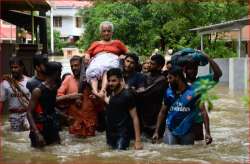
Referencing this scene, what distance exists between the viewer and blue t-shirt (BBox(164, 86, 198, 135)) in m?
7.55

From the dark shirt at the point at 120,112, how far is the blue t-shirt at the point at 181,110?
54cm

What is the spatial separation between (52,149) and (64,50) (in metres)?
50.3

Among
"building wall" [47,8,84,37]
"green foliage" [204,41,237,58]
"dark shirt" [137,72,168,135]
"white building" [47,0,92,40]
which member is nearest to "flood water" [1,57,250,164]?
"dark shirt" [137,72,168,135]

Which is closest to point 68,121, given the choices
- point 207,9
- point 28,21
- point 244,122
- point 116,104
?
point 116,104

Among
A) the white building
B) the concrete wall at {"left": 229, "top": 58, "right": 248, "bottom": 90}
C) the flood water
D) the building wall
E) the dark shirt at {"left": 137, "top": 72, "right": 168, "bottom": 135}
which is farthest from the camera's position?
the building wall

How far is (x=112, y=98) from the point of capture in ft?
25.0

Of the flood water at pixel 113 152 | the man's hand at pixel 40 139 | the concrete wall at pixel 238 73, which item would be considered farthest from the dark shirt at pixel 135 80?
the concrete wall at pixel 238 73

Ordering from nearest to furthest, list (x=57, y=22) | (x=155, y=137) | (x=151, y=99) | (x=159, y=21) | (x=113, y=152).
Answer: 1. (x=113, y=152)
2. (x=155, y=137)
3. (x=151, y=99)
4. (x=159, y=21)
5. (x=57, y=22)

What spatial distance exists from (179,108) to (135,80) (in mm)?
1012

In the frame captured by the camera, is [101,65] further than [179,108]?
Yes

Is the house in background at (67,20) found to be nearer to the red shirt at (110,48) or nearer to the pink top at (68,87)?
the red shirt at (110,48)

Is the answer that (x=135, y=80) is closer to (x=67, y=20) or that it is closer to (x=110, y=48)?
(x=110, y=48)

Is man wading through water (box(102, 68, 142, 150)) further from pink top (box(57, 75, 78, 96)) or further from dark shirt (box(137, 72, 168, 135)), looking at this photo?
pink top (box(57, 75, 78, 96))

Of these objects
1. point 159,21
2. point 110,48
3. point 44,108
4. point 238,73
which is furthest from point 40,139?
point 159,21
